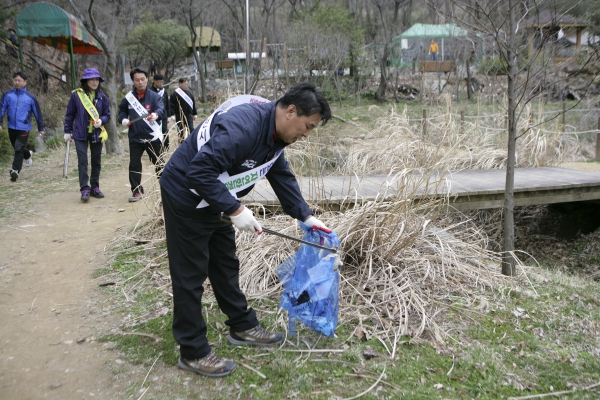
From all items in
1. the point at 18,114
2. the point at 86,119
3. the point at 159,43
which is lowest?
the point at 86,119

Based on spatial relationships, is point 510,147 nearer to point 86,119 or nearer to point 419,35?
point 86,119

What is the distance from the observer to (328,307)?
114 inches

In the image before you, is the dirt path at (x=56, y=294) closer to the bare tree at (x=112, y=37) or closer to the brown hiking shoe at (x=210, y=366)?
the brown hiking shoe at (x=210, y=366)

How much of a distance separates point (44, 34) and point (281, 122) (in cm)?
1154

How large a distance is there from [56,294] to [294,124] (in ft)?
7.92

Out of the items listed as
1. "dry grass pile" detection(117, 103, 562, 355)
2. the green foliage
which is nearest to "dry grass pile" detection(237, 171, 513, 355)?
"dry grass pile" detection(117, 103, 562, 355)

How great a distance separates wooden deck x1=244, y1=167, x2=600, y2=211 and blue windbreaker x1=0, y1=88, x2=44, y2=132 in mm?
4469

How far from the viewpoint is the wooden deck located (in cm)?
499

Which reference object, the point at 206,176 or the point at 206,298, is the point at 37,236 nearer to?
the point at 206,298

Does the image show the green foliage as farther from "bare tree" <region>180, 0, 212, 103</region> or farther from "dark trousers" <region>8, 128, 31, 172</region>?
"dark trousers" <region>8, 128, 31, 172</region>

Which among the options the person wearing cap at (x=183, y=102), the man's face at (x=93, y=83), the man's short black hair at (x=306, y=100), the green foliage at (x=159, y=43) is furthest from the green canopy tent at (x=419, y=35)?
the man's short black hair at (x=306, y=100)

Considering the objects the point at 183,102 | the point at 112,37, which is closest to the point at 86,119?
the point at 183,102

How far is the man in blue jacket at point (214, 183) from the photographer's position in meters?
2.37

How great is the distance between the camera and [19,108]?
7.96 metres
